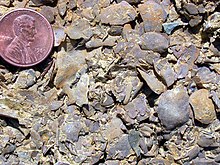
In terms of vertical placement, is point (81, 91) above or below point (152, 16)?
below

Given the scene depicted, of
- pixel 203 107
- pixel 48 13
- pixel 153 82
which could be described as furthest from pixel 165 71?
pixel 48 13

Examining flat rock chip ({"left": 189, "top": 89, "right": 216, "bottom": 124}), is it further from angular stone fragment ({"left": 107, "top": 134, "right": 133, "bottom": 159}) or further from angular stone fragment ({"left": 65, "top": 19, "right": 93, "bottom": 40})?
angular stone fragment ({"left": 65, "top": 19, "right": 93, "bottom": 40})

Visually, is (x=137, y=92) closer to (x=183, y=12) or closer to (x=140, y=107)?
(x=140, y=107)

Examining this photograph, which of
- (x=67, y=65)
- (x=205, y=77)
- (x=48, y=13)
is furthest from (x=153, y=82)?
(x=48, y=13)

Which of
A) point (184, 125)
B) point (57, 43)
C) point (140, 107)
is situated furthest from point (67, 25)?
point (184, 125)

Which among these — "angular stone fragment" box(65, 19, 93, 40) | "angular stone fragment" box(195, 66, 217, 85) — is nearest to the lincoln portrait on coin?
"angular stone fragment" box(65, 19, 93, 40)

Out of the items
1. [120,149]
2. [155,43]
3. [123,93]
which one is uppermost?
[155,43]

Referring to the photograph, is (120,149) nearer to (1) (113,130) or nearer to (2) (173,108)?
(1) (113,130)
